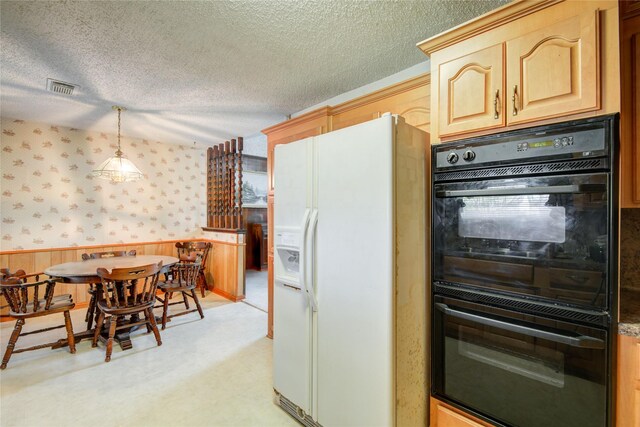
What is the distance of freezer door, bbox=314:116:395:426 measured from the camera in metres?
1.43

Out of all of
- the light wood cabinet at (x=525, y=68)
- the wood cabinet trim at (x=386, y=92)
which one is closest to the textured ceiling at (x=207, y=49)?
the wood cabinet trim at (x=386, y=92)

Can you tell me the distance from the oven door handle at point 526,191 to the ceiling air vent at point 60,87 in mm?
3320

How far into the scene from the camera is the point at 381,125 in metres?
1.45

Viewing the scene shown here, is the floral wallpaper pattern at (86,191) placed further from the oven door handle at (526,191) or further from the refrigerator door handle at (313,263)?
the oven door handle at (526,191)

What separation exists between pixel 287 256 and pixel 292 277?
15 cm

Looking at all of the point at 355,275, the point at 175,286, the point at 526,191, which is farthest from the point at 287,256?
the point at 175,286

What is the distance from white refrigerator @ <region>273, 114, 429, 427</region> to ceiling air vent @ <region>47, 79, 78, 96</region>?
7.93 ft

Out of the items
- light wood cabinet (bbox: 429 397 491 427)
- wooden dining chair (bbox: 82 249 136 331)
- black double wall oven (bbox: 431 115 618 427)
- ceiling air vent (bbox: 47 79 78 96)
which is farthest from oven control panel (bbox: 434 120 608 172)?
wooden dining chair (bbox: 82 249 136 331)

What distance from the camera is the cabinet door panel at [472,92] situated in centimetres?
138

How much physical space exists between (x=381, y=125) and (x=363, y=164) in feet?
0.69

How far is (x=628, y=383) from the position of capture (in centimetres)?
111

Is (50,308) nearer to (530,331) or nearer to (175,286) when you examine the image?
(175,286)

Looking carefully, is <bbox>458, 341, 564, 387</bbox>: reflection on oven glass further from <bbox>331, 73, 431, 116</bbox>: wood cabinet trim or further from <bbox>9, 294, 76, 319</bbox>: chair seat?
<bbox>9, 294, 76, 319</bbox>: chair seat

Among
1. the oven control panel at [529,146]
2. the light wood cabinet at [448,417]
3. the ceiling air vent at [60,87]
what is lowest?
the light wood cabinet at [448,417]
